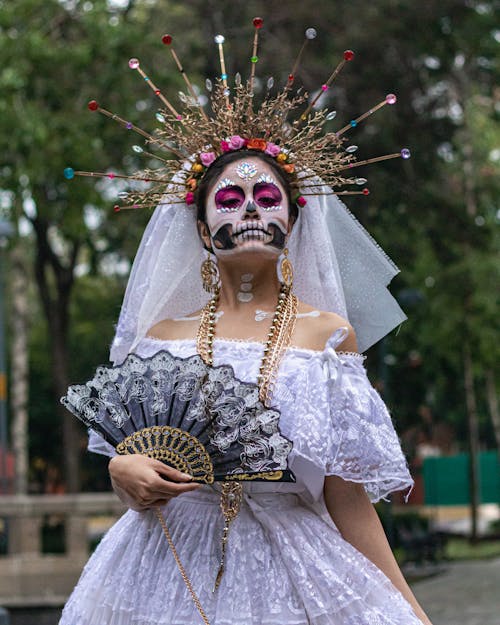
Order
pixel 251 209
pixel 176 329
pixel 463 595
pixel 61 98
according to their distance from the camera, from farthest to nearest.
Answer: pixel 463 595, pixel 61 98, pixel 176 329, pixel 251 209

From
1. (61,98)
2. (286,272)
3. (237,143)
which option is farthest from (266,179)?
(61,98)

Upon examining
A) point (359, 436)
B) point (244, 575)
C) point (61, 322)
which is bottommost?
point (244, 575)

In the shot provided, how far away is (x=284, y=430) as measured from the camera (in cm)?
383

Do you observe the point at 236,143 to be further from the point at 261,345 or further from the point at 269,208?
the point at 261,345

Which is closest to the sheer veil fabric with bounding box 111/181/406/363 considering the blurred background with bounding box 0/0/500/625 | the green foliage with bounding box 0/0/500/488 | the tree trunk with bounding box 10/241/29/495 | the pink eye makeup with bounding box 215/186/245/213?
the pink eye makeup with bounding box 215/186/245/213

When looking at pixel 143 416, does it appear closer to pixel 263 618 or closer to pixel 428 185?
pixel 263 618

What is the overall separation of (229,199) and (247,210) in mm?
81

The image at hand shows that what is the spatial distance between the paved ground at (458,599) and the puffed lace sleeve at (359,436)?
30.9 feet

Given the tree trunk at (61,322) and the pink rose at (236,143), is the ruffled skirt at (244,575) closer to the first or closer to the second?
the pink rose at (236,143)

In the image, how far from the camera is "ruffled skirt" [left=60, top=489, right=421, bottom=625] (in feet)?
12.2

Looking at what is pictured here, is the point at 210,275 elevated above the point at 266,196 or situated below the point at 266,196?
below

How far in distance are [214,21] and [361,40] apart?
215 centimetres

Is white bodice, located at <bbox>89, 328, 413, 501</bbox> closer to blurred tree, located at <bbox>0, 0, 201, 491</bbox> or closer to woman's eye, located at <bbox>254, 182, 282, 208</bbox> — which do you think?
woman's eye, located at <bbox>254, 182, 282, 208</bbox>

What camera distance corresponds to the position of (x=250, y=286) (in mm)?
4215
